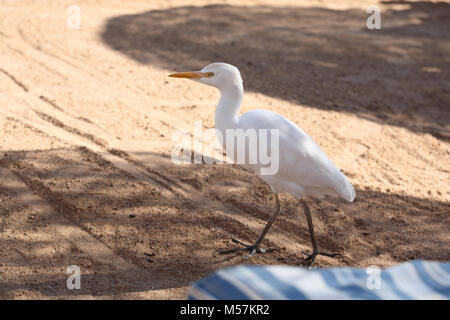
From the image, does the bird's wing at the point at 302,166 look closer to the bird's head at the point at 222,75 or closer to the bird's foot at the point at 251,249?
the bird's head at the point at 222,75

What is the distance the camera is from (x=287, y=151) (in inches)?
164

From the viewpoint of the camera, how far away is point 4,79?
272 inches

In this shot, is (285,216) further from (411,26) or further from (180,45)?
(411,26)

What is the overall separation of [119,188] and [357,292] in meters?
2.88

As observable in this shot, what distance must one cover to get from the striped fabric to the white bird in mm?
1554

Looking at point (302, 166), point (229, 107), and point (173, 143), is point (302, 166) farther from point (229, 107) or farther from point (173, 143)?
point (173, 143)

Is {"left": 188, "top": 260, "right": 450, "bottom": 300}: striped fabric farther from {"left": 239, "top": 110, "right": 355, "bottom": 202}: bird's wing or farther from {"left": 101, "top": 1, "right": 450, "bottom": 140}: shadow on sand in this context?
{"left": 101, "top": 1, "right": 450, "bottom": 140}: shadow on sand

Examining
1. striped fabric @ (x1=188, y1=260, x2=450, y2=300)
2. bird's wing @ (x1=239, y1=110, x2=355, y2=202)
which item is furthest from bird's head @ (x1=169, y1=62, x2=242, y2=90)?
striped fabric @ (x1=188, y1=260, x2=450, y2=300)

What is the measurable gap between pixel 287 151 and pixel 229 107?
53cm

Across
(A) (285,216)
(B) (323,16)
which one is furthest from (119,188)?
(B) (323,16)

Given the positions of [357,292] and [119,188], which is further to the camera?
[119,188]

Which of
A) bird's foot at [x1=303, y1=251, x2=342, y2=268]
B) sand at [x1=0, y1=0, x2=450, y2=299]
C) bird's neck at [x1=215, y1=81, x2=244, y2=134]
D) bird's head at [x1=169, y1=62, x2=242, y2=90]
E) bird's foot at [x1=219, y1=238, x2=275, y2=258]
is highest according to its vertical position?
bird's head at [x1=169, y1=62, x2=242, y2=90]

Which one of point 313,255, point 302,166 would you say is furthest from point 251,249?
point 302,166

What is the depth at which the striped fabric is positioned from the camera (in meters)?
2.46
